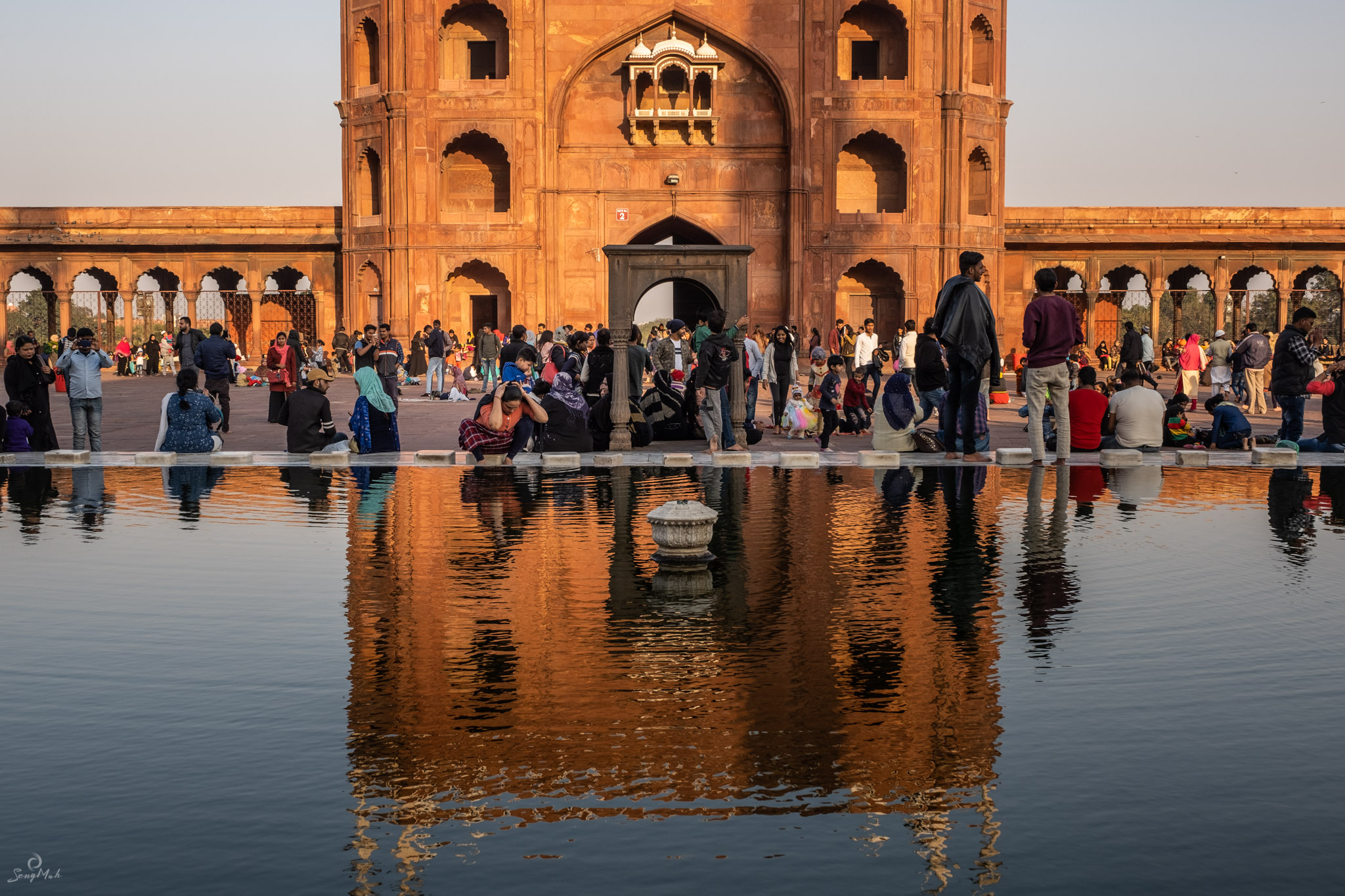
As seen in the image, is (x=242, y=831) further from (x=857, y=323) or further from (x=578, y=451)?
(x=857, y=323)

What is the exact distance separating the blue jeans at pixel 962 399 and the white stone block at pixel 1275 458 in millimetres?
2566

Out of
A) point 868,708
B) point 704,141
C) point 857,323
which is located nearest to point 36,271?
point 704,141

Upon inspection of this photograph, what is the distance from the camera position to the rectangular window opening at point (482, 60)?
32.1m

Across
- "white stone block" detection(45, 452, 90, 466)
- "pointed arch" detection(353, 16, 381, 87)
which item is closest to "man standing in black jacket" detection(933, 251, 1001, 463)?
"white stone block" detection(45, 452, 90, 466)

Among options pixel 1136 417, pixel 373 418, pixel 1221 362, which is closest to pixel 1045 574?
pixel 1136 417

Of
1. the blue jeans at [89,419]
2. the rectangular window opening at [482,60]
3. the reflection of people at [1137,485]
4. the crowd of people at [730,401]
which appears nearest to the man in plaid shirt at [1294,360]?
the crowd of people at [730,401]

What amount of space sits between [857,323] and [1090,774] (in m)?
29.3

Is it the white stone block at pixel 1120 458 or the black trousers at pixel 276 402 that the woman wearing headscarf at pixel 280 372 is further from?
the white stone block at pixel 1120 458

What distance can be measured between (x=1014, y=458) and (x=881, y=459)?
1.15 m

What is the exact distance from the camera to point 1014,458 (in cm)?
1180

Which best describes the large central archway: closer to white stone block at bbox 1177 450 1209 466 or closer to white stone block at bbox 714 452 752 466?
white stone block at bbox 714 452 752 466

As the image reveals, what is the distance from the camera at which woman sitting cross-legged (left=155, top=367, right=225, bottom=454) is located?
12430 millimetres

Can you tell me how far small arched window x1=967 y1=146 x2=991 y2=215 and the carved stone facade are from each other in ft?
1.20

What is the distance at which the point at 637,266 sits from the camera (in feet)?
44.6
